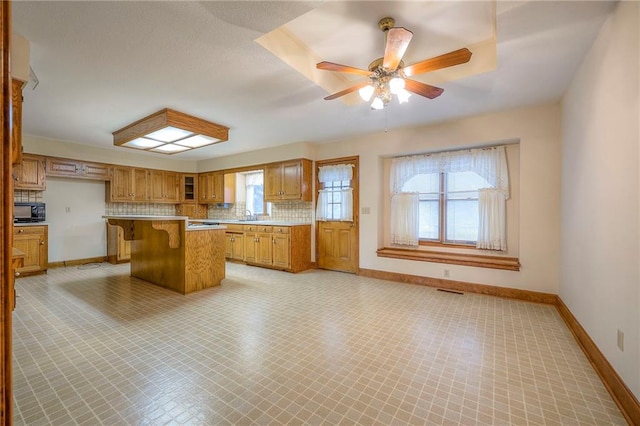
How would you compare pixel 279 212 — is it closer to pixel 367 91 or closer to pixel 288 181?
pixel 288 181

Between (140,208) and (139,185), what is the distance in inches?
25.1

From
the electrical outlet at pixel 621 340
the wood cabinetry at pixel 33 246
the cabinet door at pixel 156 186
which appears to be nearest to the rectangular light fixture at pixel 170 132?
the cabinet door at pixel 156 186

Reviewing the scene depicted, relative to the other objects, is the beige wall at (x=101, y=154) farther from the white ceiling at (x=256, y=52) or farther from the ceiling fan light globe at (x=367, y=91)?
the ceiling fan light globe at (x=367, y=91)

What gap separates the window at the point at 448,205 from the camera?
411 centimetres

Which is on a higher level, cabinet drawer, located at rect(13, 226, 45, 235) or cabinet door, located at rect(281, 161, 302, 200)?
cabinet door, located at rect(281, 161, 302, 200)

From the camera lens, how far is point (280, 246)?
5.12 m

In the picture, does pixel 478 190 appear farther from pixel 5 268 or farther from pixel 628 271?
pixel 5 268

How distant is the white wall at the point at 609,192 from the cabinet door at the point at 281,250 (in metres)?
3.85

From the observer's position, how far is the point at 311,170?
5.40m

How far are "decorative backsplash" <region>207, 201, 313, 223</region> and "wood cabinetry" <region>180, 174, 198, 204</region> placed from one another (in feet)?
1.64

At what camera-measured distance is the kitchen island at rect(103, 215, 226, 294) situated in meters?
3.71

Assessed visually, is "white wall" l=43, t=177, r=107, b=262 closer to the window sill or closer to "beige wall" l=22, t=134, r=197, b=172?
"beige wall" l=22, t=134, r=197, b=172

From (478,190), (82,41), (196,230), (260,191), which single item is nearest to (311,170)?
(260,191)

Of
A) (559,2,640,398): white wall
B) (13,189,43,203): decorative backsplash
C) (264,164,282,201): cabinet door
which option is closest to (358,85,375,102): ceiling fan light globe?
(559,2,640,398): white wall
